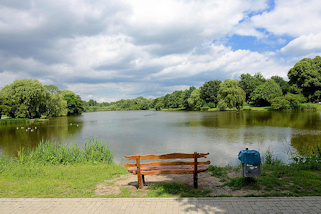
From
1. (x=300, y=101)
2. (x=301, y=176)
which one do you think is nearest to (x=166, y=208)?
(x=301, y=176)

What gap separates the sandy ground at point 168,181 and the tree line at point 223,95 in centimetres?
4262

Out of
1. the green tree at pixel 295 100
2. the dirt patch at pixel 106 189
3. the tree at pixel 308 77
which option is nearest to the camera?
the dirt patch at pixel 106 189

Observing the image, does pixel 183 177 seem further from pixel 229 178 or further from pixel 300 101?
pixel 300 101

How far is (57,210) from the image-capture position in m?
4.32

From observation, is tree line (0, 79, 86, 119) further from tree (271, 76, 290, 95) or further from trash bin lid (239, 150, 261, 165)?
tree (271, 76, 290, 95)

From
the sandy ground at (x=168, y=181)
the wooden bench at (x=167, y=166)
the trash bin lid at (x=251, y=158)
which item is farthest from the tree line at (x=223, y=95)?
the trash bin lid at (x=251, y=158)

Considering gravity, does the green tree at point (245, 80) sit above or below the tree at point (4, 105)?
above

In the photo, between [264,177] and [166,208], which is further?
[264,177]

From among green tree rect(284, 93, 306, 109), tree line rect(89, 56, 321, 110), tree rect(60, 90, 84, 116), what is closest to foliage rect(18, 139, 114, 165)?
tree line rect(89, 56, 321, 110)

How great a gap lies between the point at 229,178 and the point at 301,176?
2043mm

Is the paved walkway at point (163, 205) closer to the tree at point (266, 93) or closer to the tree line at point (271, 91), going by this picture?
the tree line at point (271, 91)

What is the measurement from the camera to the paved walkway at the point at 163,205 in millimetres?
4082

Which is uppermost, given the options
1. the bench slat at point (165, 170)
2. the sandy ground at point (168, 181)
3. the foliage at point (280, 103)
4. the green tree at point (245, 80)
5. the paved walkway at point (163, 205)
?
the green tree at point (245, 80)

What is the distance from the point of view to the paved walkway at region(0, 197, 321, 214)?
408cm
